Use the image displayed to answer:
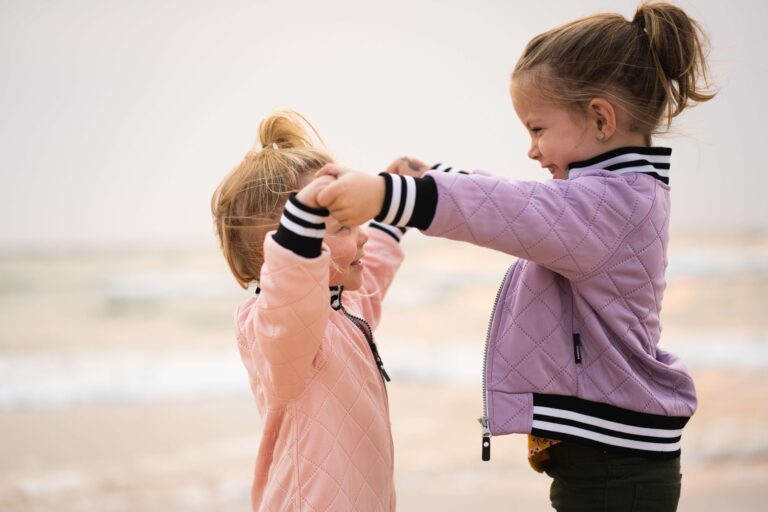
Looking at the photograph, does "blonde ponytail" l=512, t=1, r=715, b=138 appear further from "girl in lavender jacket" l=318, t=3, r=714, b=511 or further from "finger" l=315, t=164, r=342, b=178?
"finger" l=315, t=164, r=342, b=178

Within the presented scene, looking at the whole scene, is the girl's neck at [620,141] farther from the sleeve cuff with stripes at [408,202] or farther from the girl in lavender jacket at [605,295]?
the sleeve cuff with stripes at [408,202]

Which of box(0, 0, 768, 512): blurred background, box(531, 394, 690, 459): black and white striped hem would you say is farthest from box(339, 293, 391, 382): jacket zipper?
box(0, 0, 768, 512): blurred background

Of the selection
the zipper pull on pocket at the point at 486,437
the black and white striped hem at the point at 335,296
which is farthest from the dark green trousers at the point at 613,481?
the black and white striped hem at the point at 335,296

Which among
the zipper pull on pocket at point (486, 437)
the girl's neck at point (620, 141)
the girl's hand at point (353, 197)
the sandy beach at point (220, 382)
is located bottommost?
the sandy beach at point (220, 382)

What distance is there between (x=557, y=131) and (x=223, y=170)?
20.6 ft

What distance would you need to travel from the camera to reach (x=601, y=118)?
1.28 metres

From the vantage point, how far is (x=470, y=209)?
1108mm

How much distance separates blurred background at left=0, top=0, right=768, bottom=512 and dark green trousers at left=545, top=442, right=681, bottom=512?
2345 mm

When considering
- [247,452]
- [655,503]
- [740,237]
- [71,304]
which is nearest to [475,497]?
[247,452]

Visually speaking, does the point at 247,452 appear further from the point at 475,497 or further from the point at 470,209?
the point at 470,209

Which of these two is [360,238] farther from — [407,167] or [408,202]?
[408,202]

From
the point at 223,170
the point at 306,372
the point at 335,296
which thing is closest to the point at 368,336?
the point at 335,296

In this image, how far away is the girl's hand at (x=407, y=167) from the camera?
1.59m

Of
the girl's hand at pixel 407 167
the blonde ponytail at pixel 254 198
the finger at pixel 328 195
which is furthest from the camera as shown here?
the girl's hand at pixel 407 167
